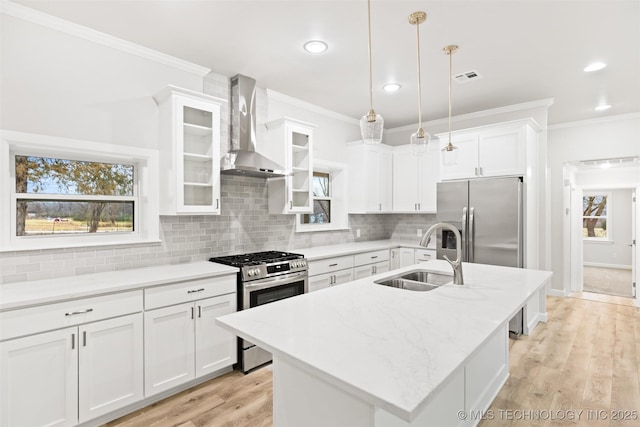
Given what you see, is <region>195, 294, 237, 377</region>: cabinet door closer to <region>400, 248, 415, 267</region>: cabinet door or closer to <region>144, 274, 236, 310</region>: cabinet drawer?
<region>144, 274, 236, 310</region>: cabinet drawer

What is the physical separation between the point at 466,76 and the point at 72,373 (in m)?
4.13

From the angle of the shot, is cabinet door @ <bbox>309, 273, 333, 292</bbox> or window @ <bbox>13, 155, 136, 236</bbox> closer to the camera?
window @ <bbox>13, 155, 136, 236</bbox>

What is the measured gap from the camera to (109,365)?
2.24m

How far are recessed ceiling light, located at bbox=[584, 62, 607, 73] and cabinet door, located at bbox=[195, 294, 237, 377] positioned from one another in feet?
13.0

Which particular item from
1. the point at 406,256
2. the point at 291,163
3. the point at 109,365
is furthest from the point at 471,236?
the point at 109,365

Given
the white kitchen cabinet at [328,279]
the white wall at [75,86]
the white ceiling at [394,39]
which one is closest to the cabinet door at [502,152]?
the white ceiling at [394,39]

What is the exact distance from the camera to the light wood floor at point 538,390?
2328 mm

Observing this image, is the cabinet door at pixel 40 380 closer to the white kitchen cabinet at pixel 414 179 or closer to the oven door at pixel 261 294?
the oven door at pixel 261 294

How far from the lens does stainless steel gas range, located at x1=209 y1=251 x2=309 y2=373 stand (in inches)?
116

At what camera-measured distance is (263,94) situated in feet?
12.7

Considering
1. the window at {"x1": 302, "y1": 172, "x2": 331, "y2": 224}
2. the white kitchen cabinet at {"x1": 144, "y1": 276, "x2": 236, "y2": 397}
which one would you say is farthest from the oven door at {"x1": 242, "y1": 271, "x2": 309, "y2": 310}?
the window at {"x1": 302, "y1": 172, "x2": 331, "y2": 224}

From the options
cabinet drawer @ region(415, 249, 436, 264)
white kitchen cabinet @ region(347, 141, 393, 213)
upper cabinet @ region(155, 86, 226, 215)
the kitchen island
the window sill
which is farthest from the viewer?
the window sill

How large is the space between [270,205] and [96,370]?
2218 mm

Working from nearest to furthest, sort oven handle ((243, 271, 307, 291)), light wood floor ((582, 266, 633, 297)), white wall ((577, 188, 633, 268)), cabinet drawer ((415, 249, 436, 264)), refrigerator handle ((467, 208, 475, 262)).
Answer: oven handle ((243, 271, 307, 291))
refrigerator handle ((467, 208, 475, 262))
cabinet drawer ((415, 249, 436, 264))
light wood floor ((582, 266, 633, 297))
white wall ((577, 188, 633, 268))
